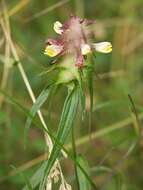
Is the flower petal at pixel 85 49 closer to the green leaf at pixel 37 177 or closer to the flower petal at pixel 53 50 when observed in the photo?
the flower petal at pixel 53 50

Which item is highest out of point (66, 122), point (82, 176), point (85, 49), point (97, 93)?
point (85, 49)

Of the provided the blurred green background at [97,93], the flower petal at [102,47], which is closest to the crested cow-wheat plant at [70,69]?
the flower petal at [102,47]

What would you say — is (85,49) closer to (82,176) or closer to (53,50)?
(53,50)

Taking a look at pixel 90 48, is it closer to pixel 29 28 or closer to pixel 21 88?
pixel 21 88

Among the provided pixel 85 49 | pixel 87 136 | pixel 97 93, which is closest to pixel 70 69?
pixel 85 49

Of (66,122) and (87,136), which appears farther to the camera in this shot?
(87,136)

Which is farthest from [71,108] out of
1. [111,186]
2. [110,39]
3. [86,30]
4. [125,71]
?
[110,39]
